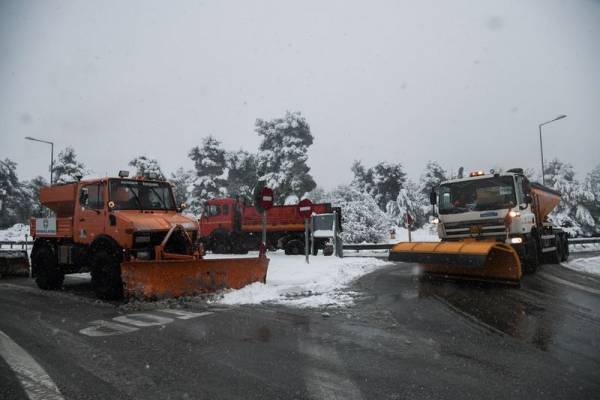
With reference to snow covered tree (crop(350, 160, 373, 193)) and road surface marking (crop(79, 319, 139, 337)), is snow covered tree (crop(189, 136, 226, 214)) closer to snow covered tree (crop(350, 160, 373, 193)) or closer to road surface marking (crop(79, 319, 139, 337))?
snow covered tree (crop(350, 160, 373, 193))

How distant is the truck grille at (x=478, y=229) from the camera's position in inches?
410

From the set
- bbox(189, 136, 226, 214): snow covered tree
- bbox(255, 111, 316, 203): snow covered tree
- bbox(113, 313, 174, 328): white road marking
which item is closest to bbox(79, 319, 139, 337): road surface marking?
bbox(113, 313, 174, 328): white road marking

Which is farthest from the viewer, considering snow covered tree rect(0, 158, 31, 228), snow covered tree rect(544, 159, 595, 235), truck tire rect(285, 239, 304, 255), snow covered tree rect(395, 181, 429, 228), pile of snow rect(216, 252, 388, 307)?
snow covered tree rect(0, 158, 31, 228)

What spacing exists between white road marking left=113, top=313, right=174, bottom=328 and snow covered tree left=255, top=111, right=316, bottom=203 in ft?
94.4

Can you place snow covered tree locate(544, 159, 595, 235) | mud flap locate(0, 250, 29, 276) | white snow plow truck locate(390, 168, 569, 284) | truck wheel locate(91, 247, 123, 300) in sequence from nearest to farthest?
1. truck wheel locate(91, 247, 123, 300)
2. white snow plow truck locate(390, 168, 569, 284)
3. mud flap locate(0, 250, 29, 276)
4. snow covered tree locate(544, 159, 595, 235)

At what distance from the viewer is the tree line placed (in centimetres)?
3281

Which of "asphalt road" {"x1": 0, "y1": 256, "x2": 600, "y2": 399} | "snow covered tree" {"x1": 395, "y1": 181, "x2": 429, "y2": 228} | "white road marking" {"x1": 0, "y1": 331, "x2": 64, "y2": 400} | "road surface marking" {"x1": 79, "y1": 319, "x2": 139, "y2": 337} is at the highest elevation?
"snow covered tree" {"x1": 395, "y1": 181, "x2": 429, "y2": 228}

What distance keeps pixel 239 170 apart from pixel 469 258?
38.4 metres

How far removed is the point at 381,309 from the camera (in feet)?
22.4

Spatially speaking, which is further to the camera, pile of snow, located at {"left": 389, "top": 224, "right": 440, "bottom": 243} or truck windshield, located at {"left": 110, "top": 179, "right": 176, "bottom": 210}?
pile of snow, located at {"left": 389, "top": 224, "right": 440, "bottom": 243}

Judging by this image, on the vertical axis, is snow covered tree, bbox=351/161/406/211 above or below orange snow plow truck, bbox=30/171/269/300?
above

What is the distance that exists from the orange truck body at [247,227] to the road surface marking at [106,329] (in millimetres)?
13746

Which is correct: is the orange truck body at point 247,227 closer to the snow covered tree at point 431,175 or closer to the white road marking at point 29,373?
the white road marking at point 29,373

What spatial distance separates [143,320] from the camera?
20.6ft
